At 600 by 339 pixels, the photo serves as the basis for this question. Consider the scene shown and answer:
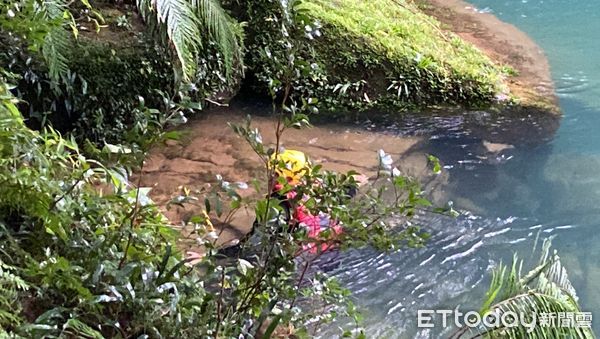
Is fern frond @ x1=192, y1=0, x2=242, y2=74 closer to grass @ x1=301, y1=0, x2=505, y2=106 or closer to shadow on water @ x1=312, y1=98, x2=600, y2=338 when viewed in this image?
grass @ x1=301, y1=0, x2=505, y2=106

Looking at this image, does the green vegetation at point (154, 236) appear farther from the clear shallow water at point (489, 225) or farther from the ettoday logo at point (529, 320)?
the clear shallow water at point (489, 225)

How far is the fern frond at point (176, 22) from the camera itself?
3326 mm

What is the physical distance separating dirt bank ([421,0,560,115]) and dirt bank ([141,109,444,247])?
126 cm

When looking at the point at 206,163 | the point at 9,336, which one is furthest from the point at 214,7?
the point at 9,336

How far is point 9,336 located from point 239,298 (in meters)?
0.58

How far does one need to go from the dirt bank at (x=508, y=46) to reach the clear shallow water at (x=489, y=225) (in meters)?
0.18

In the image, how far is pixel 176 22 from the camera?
3371 mm

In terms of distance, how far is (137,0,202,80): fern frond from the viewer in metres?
3.33

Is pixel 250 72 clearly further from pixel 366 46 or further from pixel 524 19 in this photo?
pixel 524 19

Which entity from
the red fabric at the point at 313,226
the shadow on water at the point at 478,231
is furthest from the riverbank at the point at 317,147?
the red fabric at the point at 313,226

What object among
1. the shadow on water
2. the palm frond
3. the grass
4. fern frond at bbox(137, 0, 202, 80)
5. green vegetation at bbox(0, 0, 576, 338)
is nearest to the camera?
green vegetation at bbox(0, 0, 576, 338)

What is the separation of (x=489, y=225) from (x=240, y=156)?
4.98ft

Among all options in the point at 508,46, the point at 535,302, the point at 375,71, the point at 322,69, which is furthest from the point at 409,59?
the point at 535,302

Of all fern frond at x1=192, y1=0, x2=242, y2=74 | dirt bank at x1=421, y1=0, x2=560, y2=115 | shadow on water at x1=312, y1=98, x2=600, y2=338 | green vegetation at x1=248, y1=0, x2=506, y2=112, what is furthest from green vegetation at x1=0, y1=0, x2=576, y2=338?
dirt bank at x1=421, y1=0, x2=560, y2=115
